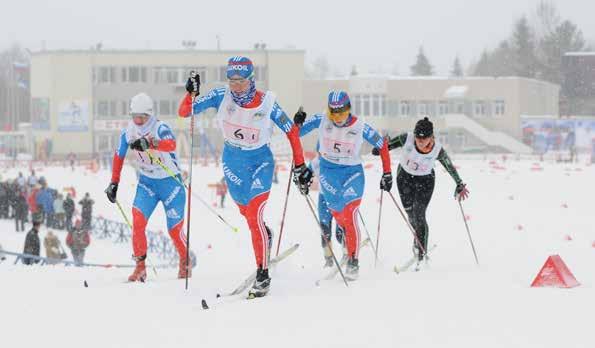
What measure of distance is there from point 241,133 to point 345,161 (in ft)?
5.72

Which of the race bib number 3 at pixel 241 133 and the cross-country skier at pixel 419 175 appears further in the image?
the cross-country skier at pixel 419 175

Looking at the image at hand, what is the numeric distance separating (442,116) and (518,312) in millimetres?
69690

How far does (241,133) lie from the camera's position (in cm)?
770

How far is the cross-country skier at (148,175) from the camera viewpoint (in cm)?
891

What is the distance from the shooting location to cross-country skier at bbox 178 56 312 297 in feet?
24.7

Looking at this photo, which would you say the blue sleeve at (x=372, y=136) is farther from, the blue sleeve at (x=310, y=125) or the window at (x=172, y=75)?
the window at (x=172, y=75)

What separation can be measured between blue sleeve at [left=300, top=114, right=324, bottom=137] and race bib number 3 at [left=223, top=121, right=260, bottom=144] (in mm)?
1171

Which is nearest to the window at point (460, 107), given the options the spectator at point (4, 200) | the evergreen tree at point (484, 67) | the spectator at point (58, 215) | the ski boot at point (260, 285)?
the evergreen tree at point (484, 67)

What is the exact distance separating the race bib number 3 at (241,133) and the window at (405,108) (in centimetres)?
6859

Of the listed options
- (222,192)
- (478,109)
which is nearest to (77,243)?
(222,192)

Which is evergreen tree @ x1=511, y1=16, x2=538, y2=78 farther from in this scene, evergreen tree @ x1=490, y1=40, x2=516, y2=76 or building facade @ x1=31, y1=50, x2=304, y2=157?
building facade @ x1=31, y1=50, x2=304, y2=157

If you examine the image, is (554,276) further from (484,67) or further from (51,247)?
(484,67)

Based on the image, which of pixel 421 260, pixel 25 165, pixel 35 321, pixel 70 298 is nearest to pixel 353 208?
pixel 421 260

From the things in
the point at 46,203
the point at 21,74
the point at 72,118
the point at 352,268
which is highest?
the point at 21,74
